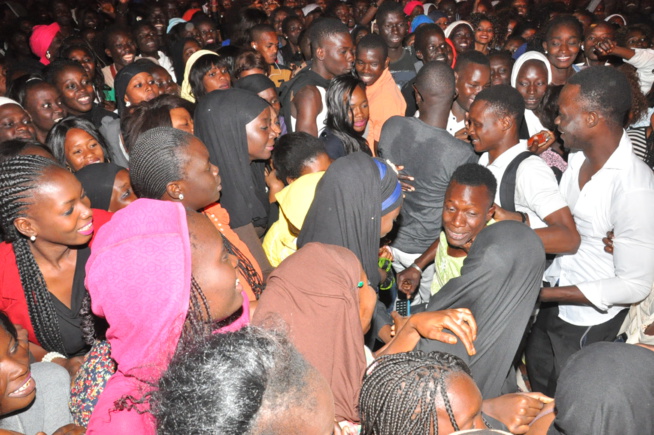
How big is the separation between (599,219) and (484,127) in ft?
3.09

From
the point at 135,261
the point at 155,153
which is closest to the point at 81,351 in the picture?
the point at 155,153

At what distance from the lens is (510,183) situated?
3.19 m

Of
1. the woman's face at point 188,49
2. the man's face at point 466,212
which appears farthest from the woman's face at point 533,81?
the woman's face at point 188,49

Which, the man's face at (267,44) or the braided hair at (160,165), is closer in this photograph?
the braided hair at (160,165)

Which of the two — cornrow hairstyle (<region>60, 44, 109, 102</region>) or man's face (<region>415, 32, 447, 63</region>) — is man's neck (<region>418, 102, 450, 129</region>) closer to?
man's face (<region>415, 32, 447, 63</region>)

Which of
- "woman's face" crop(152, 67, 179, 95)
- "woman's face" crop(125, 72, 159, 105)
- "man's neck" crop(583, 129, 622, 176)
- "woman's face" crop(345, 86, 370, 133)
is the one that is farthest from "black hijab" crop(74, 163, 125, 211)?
"man's neck" crop(583, 129, 622, 176)

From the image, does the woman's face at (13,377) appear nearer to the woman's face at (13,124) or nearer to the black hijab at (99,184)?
the black hijab at (99,184)

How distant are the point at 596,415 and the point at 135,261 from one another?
1.47 m

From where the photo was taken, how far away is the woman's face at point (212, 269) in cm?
153

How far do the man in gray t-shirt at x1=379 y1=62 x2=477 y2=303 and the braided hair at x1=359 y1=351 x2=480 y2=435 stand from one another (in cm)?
209

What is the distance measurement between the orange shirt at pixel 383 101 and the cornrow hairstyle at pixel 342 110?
0.83 m

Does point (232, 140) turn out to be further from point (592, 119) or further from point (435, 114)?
point (592, 119)

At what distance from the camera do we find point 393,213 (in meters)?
2.58

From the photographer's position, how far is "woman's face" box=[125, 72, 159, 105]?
432 cm
